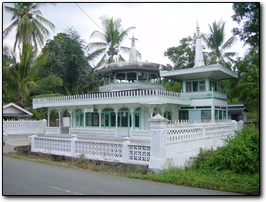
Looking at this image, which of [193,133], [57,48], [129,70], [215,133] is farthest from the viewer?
[57,48]

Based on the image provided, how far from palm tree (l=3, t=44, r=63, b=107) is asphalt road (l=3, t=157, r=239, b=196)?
67.4 feet

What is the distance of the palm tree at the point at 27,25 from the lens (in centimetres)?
3186

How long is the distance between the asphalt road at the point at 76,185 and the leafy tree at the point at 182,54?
25214 millimetres

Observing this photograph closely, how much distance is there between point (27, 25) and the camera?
31.7 m

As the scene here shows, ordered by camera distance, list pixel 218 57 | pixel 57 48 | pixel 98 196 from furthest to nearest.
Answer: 1. pixel 57 48
2. pixel 218 57
3. pixel 98 196

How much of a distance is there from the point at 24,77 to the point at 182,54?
18.2 meters

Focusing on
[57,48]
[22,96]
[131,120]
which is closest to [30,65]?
[22,96]

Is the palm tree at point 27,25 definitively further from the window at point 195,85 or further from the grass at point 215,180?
the grass at point 215,180

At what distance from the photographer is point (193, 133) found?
446 inches

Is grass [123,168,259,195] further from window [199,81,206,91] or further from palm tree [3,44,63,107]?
palm tree [3,44,63,107]

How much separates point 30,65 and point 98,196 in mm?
26479

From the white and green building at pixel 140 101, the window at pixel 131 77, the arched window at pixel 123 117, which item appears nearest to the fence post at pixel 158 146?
the white and green building at pixel 140 101

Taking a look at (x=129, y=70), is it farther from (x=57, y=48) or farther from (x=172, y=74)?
(x=57, y=48)

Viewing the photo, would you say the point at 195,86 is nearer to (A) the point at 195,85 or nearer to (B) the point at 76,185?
(A) the point at 195,85
